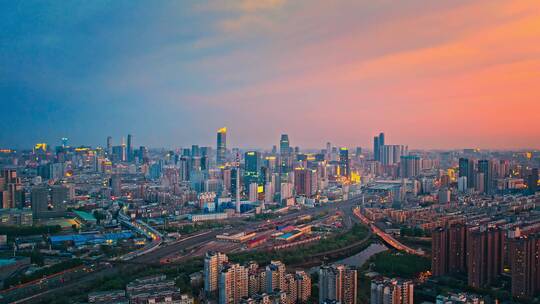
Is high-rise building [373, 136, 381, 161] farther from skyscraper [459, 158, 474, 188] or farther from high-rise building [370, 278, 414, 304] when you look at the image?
high-rise building [370, 278, 414, 304]

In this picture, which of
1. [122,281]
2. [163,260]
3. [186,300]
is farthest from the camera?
[163,260]

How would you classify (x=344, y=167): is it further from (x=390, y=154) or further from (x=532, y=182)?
(x=532, y=182)

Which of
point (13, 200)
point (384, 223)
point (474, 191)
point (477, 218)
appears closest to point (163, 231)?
point (13, 200)

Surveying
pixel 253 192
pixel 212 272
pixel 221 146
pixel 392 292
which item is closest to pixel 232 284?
pixel 212 272

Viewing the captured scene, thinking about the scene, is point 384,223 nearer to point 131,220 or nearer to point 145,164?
point 131,220

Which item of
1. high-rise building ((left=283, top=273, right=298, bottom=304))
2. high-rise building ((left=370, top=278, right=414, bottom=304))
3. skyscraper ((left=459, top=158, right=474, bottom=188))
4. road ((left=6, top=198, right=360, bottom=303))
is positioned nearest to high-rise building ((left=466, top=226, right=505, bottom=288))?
high-rise building ((left=370, top=278, right=414, bottom=304))
